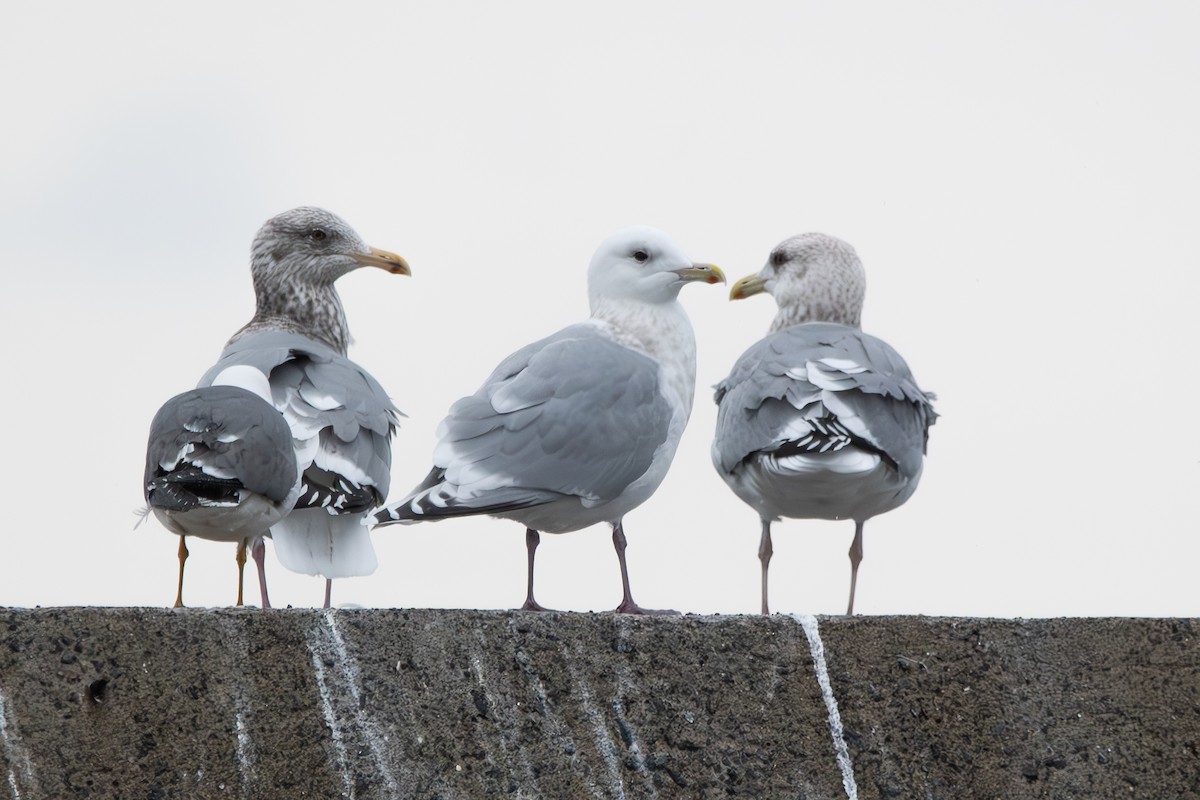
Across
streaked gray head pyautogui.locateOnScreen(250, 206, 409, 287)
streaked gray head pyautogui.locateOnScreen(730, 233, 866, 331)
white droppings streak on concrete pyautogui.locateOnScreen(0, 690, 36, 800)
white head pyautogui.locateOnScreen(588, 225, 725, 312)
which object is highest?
streaked gray head pyautogui.locateOnScreen(250, 206, 409, 287)

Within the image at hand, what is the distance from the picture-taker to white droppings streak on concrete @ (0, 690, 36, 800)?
331 cm

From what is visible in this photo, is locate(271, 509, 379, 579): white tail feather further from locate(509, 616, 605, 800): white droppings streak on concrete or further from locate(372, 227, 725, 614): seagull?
locate(509, 616, 605, 800): white droppings streak on concrete

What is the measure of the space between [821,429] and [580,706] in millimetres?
1960

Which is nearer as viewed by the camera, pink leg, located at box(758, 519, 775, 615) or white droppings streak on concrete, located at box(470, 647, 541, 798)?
white droppings streak on concrete, located at box(470, 647, 541, 798)

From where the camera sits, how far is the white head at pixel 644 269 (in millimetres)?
6043

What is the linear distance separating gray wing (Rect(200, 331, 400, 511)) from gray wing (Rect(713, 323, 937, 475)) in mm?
1241

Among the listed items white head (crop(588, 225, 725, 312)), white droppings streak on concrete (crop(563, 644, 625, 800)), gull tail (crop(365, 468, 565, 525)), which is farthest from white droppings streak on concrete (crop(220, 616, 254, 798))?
white head (crop(588, 225, 725, 312))

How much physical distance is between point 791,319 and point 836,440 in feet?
5.98

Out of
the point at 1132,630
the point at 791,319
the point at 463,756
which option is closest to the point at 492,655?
the point at 463,756

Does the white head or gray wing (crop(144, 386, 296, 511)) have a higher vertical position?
the white head

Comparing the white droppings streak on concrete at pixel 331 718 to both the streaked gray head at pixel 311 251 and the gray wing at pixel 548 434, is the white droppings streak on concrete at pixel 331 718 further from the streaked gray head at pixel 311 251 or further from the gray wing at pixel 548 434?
the streaked gray head at pixel 311 251

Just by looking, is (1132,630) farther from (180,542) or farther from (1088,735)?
(180,542)

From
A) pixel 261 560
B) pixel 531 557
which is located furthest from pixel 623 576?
pixel 261 560

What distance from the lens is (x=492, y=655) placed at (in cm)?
359
